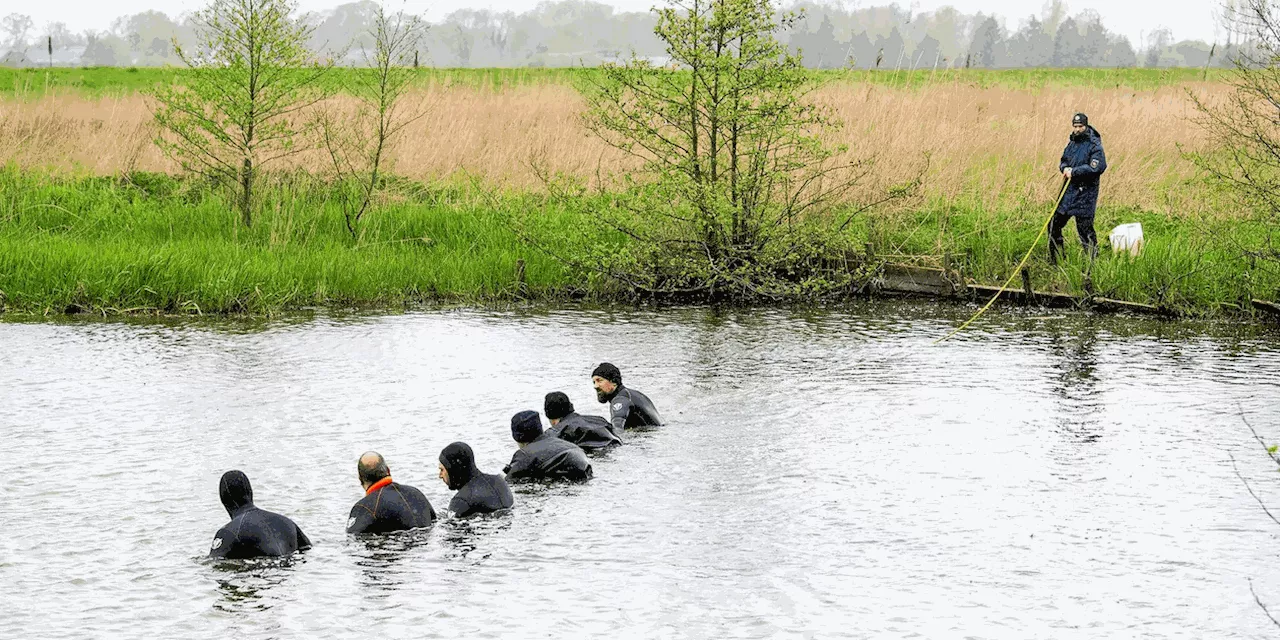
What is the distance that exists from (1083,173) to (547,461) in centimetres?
1143

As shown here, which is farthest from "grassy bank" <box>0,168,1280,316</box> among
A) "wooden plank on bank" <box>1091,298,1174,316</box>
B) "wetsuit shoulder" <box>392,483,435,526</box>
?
"wetsuit shoulder" <box>392,483,435,526</box>

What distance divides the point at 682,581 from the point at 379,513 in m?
2.43

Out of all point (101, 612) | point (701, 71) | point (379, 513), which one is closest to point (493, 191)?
point (701, 71)

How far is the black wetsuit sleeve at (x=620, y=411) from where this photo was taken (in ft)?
47.1

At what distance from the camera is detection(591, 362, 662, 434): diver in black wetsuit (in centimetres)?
1438

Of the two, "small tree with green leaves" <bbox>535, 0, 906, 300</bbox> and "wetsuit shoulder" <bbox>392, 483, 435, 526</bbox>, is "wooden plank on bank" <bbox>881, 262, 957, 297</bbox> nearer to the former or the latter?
"small tree with green leaves" <bbox>535, 0, 906, 300</bbox>

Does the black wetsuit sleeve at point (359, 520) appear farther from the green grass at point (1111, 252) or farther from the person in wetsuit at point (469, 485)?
the green grass at point (1111, 252)

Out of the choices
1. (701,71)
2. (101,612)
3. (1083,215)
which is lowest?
(101,612)

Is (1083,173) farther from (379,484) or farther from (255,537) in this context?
(255,537)

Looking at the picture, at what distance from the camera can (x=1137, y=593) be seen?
32.7 ft

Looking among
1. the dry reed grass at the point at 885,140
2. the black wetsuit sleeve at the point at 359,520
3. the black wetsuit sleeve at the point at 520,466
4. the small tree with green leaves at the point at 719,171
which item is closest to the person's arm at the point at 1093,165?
the small tree with green leaves at the point at 719,171

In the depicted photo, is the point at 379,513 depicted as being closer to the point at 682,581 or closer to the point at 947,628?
the point at 682,581

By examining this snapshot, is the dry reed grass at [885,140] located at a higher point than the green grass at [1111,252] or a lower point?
higher

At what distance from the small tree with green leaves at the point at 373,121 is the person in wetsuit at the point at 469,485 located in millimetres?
12720
